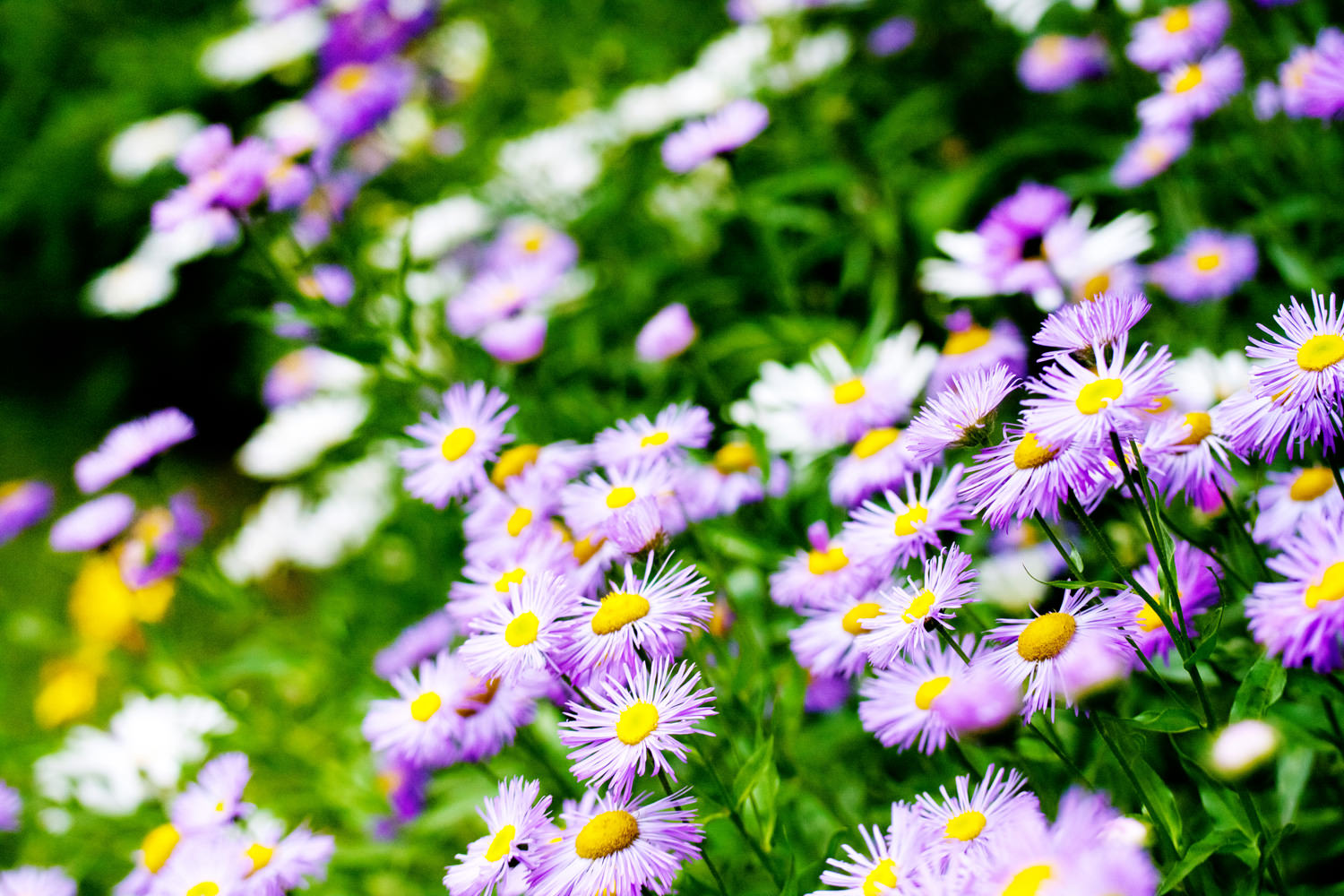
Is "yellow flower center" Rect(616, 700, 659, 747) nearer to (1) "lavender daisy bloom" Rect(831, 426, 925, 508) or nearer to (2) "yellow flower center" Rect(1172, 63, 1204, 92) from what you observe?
(1) "lavender daisy bloom" Rect(831, 426, 925, 508)

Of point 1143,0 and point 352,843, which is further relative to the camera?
point 1143,0

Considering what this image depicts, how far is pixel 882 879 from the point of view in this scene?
0.87 metres

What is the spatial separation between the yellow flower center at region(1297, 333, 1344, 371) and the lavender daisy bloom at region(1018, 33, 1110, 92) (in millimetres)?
1564

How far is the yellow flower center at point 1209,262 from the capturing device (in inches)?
66.7

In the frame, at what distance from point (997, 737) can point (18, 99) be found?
4.63 meters

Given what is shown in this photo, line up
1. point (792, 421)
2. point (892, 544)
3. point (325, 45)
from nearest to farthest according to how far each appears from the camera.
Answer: point (892, 544) < point (792, 421) < point (325, 45)

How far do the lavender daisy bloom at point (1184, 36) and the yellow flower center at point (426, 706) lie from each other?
1.48m

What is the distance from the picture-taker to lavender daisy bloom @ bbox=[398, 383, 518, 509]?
133 centimetres

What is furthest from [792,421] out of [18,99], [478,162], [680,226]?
[18,99]

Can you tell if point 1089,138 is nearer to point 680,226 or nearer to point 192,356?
point 680,226

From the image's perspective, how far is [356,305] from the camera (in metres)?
1.71

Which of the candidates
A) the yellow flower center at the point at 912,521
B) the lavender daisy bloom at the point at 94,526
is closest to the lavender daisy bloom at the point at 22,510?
the lavender daisy bloom at the point at 94,526

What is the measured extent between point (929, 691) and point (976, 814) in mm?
165

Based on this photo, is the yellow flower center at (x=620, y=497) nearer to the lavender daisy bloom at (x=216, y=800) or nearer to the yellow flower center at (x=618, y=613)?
the yellow flower center at (x=618, y=613)
